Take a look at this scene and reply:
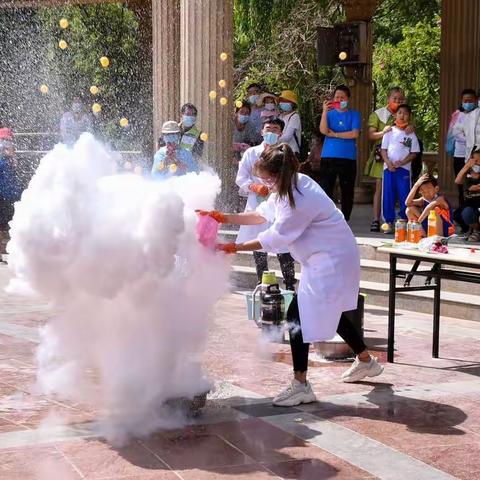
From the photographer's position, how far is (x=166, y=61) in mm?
15023

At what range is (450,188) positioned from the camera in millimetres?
15797

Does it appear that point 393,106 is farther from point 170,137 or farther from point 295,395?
point 295,395

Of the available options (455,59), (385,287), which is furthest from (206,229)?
(455,59)

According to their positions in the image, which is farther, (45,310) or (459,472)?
(45,310)

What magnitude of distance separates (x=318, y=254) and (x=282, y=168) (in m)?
0.63

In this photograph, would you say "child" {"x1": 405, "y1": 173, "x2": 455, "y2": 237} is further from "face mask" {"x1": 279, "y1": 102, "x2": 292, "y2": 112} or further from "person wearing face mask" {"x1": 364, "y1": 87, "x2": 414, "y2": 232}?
"face mask" {"x1": 279, "y1": 102, "x2": 292, "y2": 112}

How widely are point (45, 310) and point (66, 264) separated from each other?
508 centimetres

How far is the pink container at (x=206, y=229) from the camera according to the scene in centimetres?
651

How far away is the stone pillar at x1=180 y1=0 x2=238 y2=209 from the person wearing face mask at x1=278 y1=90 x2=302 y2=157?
76 centimetres

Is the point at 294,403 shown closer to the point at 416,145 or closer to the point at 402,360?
the point at 402,360

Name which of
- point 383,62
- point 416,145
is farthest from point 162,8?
point 383,62

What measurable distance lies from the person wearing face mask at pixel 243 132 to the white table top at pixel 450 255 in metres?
6.21

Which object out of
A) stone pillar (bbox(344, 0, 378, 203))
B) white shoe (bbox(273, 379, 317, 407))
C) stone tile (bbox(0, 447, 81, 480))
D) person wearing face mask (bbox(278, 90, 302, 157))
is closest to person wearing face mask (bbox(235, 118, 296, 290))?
person wearing face mask (bbox(278, 90, 302, 157))

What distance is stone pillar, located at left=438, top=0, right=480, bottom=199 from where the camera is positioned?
1547cm
